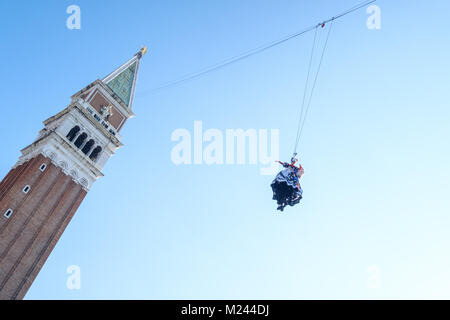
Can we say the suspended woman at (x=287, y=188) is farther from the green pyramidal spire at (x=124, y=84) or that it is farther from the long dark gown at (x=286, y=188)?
the green pyramidal spire at (x=124, y=84)

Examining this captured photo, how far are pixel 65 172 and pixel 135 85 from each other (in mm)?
23227

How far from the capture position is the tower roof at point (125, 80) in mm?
57425

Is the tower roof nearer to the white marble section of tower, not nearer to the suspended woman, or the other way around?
the white marble section of tower

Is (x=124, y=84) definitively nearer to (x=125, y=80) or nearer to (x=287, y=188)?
(x=125, y=80)

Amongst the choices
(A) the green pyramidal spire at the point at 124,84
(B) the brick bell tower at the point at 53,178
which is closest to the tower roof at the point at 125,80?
(A) the green pyramidal spire at the point at 124,84

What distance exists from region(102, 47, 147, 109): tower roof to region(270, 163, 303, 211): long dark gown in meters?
43.7

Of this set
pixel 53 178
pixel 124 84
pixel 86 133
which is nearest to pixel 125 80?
pixel 124 84

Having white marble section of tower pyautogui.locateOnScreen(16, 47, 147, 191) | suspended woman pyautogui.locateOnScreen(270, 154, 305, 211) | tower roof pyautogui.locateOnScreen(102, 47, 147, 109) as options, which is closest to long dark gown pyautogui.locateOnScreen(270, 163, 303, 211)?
suspended woman pyautogui.locateOnScreen(270, 154, 305, 211)

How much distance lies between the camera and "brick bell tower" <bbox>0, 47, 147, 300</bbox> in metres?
37.2

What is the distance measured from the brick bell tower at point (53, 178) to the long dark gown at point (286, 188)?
3053cm
